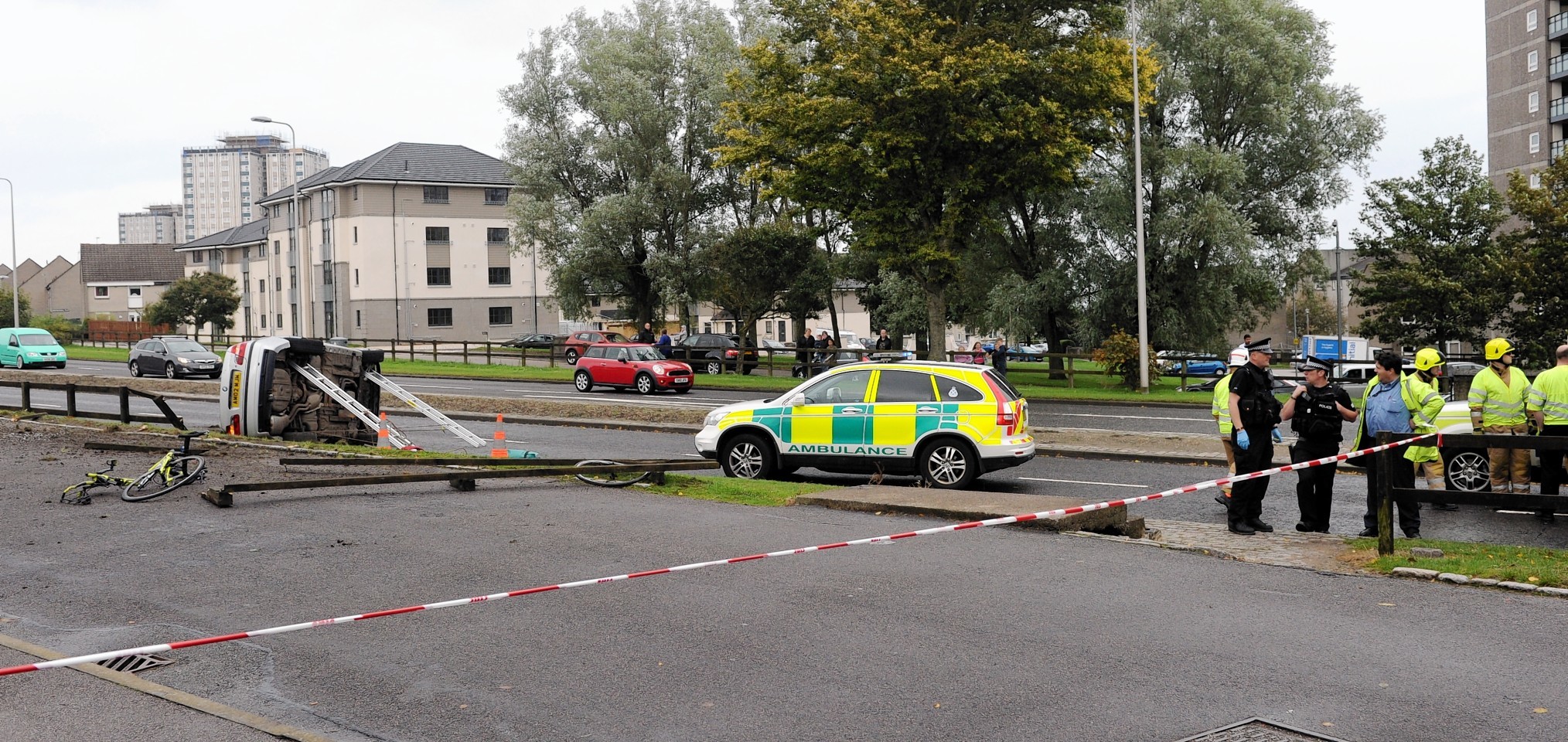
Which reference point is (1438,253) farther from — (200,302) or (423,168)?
(200,302)

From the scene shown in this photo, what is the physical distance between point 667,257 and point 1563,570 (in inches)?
1577

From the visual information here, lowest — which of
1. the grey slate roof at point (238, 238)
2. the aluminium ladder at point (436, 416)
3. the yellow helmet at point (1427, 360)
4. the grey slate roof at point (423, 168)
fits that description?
the aluminium ladder at point (436, 416)

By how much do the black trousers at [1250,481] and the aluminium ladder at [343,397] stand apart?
1164 centimetres

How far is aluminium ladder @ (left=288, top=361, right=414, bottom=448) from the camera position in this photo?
17.6m

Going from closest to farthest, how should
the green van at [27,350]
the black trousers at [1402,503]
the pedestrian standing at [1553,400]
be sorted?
the black trousers at [1402,503]
the pedestrian standing at [1553,400]
the green van at [27,350]

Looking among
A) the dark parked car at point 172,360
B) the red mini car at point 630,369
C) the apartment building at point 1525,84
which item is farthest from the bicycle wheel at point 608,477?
the apartment building at point 1525,84

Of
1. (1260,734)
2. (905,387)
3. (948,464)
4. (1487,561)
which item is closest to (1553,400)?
(1487,561)

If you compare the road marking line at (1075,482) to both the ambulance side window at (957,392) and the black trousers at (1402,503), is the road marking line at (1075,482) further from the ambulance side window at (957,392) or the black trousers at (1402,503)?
the black trousers at (1402,503)

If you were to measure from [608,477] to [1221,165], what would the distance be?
27199mm

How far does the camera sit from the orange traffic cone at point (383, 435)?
17.3 metres

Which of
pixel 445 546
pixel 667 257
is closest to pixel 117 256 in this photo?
pixel 667 257

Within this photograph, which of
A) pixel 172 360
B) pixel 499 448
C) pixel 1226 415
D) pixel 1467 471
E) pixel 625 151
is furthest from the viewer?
pixel 625 151

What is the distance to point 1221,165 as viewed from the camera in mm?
35156

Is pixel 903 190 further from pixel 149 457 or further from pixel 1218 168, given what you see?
pixel 149 457
